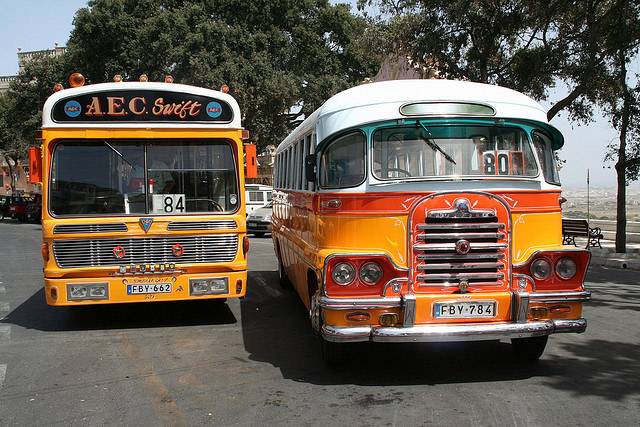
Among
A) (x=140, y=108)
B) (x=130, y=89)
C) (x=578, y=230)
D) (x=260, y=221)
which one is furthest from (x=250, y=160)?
(x=260, y=221)

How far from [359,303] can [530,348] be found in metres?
1.98

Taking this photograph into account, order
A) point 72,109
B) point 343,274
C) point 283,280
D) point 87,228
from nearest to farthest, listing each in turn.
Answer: point 343,274 → point 87,228 → point 72,109 → point 283,280

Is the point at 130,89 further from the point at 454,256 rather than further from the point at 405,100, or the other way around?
the point at 454,256

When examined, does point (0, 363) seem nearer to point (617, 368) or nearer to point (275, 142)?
point (617, 368)

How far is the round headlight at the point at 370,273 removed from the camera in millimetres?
5773

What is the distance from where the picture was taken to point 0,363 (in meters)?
6.93

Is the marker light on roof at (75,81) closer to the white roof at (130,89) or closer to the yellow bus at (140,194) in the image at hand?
the yellow bus at (140,194)

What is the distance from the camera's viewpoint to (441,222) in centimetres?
596

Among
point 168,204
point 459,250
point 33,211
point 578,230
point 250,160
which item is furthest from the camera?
point 33,211

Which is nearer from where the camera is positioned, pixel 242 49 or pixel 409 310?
pixel 409 310

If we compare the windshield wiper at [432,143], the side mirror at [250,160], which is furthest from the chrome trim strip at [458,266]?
the side mirror at [250,160]

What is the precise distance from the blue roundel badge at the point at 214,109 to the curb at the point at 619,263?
11639 mm

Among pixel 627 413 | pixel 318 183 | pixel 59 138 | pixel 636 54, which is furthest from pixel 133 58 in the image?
pixel 627 413

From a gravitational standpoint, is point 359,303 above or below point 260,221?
above
